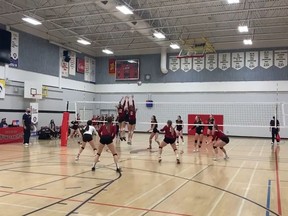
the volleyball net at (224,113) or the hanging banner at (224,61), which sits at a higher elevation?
the hanging banner at (224,61)

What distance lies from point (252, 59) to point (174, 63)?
258 inches

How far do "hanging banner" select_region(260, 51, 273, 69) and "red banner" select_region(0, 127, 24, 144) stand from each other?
18.8 m

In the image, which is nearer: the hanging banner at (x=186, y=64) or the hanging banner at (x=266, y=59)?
the hanging banner at (x=266, y=59)

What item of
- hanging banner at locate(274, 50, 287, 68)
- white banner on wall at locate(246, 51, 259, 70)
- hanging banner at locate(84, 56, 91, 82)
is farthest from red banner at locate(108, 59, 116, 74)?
hanging banner at locate(274, 50, 287, 68)

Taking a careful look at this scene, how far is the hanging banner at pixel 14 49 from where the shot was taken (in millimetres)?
20766

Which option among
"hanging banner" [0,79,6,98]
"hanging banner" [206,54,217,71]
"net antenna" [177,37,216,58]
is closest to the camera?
"hanging banner" [0,79,6,98]

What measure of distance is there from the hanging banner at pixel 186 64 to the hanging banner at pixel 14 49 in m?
13.6

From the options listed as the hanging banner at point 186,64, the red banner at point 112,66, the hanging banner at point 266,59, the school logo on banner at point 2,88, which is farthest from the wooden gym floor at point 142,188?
the red banner at point 112,66

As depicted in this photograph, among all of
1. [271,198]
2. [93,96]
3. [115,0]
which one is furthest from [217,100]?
[271,198]

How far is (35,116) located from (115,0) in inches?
396

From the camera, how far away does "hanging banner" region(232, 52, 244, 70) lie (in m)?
26.5

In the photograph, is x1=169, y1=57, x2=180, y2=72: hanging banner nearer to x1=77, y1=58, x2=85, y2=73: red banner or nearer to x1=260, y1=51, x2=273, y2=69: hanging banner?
x1=260, y1=51, x2=273, y2=69: hanging banner

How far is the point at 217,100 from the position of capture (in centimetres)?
2700

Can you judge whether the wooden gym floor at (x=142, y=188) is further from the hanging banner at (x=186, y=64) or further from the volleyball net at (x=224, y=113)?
the hanging banner at (x=186, y=64)
